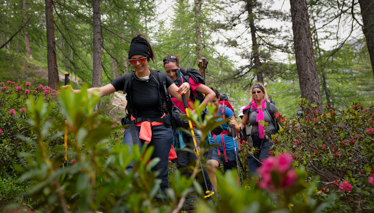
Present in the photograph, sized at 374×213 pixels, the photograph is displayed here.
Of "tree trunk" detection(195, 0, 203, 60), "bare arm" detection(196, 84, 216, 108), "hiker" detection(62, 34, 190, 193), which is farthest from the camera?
"tree trunk" detection(195, 0, 203, 60)

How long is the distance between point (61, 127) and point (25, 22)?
12.4 meters

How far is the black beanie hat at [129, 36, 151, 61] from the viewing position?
3223mm

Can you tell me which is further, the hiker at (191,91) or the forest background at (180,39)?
the forest background at (180,39)

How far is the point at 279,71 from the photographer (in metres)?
13.1

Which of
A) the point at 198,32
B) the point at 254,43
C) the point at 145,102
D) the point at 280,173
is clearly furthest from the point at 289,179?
the point at 198,32

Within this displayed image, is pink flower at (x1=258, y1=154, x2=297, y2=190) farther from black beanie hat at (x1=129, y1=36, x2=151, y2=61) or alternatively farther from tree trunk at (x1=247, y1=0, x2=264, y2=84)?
tree trunk at (x1=247, y1=0, x2=264, y2=84)

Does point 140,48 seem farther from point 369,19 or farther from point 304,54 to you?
point 369,19

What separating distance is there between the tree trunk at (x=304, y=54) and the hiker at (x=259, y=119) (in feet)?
4.60

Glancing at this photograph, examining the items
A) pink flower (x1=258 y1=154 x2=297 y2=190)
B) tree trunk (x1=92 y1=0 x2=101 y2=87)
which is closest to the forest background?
tree trunk (x1=92 y1=0 x2=101 y2=87)

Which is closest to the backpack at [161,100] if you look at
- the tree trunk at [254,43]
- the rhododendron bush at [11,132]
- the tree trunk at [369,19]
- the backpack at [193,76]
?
the backpack at [193,76]

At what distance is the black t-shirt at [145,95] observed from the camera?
10.6ft

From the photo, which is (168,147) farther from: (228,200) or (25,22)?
(25,22)

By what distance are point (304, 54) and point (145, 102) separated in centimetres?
485

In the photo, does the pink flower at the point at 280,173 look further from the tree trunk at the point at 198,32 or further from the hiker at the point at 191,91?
the tree trunk at the point at 198,32
